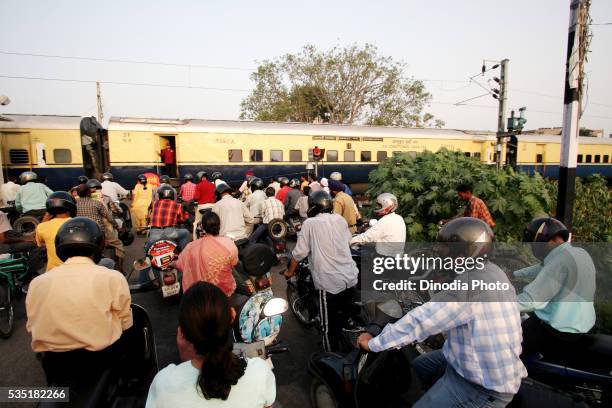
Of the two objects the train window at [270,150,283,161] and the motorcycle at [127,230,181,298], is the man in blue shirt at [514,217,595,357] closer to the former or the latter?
the motorcycle at [127,230,181,298]

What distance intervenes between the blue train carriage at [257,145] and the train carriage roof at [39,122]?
1.52 meters

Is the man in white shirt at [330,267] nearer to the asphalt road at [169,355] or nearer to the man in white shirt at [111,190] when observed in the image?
the asphalt road at [169,355]

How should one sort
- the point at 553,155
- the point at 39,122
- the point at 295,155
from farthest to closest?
the point at 553,155, the point at 295,155, the point at 39,122

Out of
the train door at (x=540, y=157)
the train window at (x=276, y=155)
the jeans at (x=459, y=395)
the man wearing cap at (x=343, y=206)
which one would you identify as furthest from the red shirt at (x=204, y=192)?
the train door at (x=540, y=157)

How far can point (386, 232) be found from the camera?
15.0 ft

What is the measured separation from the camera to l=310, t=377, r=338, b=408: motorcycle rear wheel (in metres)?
2.95

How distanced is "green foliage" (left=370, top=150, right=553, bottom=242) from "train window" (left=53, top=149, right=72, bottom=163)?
1276cm

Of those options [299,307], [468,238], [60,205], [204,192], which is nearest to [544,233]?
[468,238]

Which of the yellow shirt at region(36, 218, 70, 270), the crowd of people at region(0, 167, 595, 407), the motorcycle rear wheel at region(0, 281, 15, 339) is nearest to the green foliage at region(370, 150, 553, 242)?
the crowd of people at region(0, 167, 595, 407)

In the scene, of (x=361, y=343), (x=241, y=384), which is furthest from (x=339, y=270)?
(x=241, y=384)

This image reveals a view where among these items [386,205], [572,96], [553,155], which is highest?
[572,96]

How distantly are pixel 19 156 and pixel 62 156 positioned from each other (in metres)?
1.40

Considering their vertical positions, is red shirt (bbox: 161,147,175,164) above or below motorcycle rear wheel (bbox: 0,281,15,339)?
above

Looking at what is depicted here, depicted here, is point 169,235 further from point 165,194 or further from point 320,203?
point 320,203
